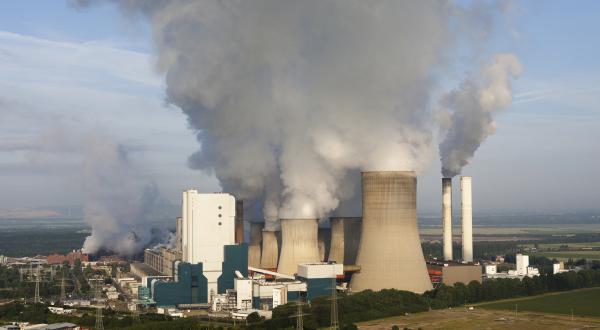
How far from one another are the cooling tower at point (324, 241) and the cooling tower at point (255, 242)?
3.48 meters

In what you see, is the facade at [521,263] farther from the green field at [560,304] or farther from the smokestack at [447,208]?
the green field at [560,304]

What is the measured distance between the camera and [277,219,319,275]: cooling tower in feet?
140

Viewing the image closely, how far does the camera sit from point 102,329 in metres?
29.8

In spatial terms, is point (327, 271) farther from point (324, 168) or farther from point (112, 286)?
point (112, 286)

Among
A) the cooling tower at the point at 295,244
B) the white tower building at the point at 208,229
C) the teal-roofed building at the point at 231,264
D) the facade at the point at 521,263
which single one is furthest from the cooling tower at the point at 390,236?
the facade at the point at 521,263

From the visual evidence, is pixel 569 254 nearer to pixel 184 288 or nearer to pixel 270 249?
pixel 270 249

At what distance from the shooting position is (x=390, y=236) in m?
38.0

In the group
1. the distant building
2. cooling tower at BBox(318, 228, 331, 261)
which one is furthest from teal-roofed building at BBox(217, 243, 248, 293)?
the distant building

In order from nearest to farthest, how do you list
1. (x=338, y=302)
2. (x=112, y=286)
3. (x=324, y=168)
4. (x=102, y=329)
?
(x=102, y=329), (x=338, y=302), (x=324, y=168), (x=112, y=286)

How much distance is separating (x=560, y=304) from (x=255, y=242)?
1730 centimetres

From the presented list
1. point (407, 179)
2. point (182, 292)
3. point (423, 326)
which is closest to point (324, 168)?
point (407, 179)

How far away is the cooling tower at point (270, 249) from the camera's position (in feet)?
151

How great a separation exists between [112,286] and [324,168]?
15456 mm

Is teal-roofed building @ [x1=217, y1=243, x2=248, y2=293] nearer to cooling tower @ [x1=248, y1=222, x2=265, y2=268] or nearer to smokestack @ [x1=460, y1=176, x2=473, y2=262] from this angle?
cooling tower @ [x1=248, y1=222, x2=265, y2=268]
